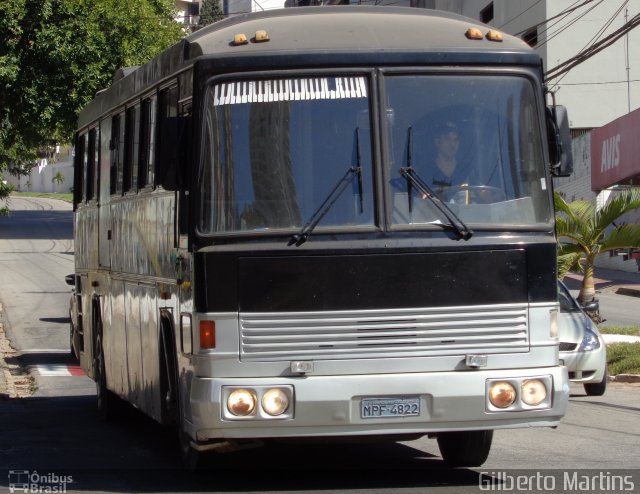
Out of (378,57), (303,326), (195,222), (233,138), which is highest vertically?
(378,57)

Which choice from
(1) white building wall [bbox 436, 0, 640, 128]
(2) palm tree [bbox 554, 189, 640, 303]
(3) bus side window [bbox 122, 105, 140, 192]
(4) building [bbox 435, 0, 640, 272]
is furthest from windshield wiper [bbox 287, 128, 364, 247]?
(1) white building wall [bbox 436, 0, 640, 128]

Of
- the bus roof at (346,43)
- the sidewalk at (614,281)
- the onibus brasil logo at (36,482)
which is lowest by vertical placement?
the onibus brasil logo at (36,482)

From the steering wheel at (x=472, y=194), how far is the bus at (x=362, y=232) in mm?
14

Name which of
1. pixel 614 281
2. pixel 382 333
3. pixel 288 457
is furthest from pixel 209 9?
pixel 382 333

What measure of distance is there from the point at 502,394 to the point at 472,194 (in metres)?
1.29

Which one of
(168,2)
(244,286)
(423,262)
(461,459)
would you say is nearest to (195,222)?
(244,286)

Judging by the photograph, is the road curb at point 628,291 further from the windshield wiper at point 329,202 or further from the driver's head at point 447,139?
the windshield wiper at point 329,202

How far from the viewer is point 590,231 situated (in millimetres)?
18516

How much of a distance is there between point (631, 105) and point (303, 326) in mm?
34551

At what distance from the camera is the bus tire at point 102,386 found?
39.3ft

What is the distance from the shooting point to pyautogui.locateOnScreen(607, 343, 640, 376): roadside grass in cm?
1564

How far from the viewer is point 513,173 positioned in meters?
7.69

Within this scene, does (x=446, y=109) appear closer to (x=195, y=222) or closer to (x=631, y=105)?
(x=195, y=222)

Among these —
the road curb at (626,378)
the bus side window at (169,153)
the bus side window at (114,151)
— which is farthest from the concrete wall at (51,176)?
the bus side window at (169,153)
